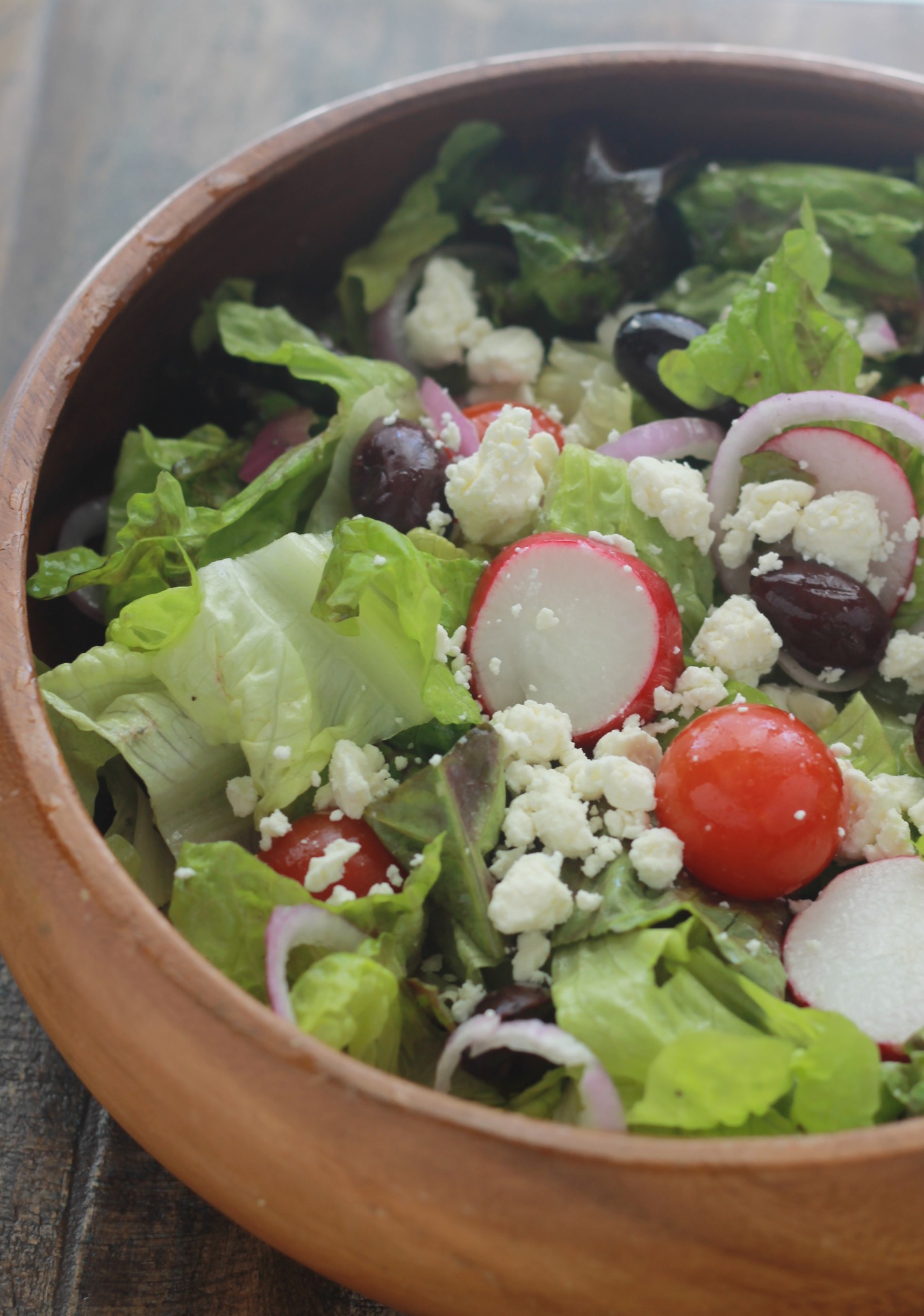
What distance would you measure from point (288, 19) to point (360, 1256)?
11.3 ft

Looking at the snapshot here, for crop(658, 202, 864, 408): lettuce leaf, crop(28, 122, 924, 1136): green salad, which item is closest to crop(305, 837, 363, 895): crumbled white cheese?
crop(28, 122, 924, 1136): green salad

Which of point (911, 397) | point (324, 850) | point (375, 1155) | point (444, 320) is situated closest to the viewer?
point (375, 1155)

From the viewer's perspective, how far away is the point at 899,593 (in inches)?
70.9

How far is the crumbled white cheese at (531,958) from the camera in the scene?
1.43 meters

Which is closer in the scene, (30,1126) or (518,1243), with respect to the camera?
(518,1243)

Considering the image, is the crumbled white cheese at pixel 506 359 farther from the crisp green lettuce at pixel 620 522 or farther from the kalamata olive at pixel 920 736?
the kalamata olive at pixel 920 736

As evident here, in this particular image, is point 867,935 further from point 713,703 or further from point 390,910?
point 390,910

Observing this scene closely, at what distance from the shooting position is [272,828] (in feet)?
5.04

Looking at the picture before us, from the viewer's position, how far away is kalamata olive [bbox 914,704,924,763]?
1670mm

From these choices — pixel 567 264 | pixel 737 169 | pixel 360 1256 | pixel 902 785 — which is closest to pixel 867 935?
pixel 902 785

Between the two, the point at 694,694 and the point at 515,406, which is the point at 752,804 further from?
the point at 515,406

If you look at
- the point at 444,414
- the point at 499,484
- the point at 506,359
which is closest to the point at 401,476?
the point at 499,484

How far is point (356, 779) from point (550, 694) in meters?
0.33

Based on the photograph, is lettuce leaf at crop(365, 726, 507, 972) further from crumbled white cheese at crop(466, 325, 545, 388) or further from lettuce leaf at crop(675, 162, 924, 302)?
lettuce leaf at crop(675, 162, 924, 302)
